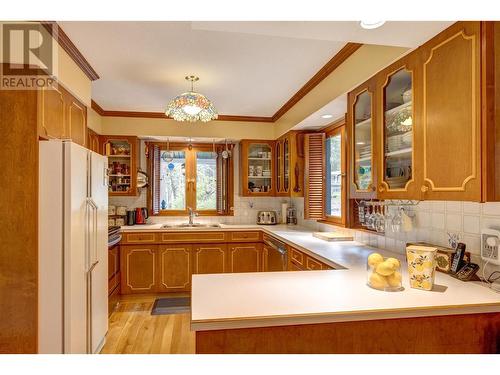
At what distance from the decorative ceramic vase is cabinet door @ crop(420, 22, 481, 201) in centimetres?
28

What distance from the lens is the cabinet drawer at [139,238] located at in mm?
Result: 3830

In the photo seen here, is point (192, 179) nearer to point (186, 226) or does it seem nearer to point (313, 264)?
point (186, 226)

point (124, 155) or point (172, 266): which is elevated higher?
point (124, 155)

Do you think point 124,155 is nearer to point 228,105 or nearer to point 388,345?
point 228,105

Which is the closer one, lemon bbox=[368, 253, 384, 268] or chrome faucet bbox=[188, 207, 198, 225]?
lemon bbox=[368, 253, 384, 268]

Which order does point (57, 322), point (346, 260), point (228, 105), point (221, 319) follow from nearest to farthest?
point (221, 319) → point (57, 322) → point (346, 260) → point (228, 105)

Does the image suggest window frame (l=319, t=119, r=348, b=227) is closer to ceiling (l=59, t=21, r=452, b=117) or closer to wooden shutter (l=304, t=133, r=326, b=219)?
wooden shutter (l=304, t=133, r=326, b=219)

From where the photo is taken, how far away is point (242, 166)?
175 inches

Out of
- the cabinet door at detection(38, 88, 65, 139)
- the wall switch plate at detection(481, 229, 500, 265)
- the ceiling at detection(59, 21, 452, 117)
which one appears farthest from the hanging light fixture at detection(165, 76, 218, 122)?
the wall switch plate at detection(481, 229, 500, 265)

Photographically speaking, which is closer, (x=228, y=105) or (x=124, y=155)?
(x=228, y=105)

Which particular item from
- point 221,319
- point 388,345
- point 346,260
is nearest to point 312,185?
point 346,260

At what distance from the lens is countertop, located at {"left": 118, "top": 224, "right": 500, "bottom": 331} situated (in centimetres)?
120
